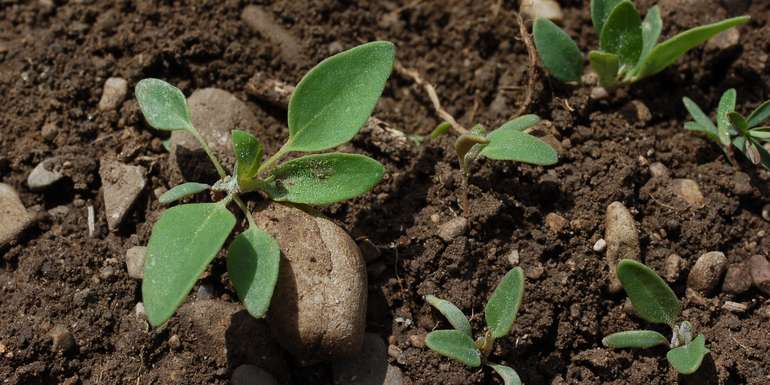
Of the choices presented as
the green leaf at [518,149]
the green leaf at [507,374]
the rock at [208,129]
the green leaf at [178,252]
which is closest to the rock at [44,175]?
the rock at [208,129]

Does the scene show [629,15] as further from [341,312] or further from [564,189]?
[341,312]

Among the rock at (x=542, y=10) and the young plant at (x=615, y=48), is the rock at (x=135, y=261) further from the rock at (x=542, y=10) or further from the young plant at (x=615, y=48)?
the rock at (x=542, y=10)

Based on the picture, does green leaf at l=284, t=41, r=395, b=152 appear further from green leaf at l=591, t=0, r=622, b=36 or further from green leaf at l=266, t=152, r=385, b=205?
green leaf at l=591, t=0, r=622, b=36

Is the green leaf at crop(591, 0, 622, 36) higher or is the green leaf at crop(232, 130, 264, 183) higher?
the green leaf at crop(591, 0, 622, 36)

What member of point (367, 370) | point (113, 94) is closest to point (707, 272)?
point (367, 370)

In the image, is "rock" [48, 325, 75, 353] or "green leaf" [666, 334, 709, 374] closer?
"green leaf" [666, 334, 709, 374]

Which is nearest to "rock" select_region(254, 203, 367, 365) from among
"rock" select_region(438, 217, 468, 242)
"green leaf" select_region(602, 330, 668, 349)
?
"rock" select_region(438, 217, 468, 242)
